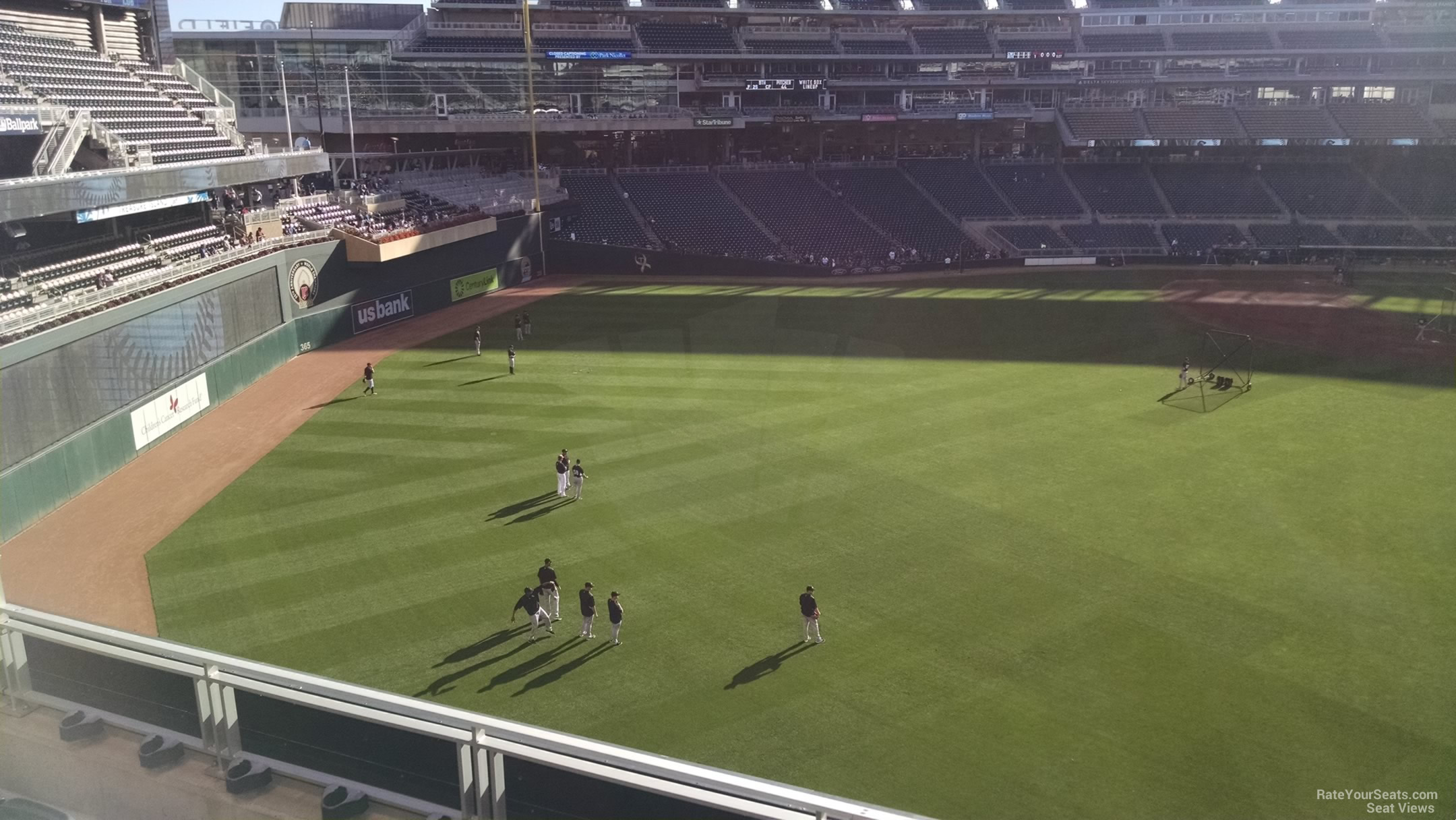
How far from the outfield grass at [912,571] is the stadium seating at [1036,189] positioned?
29.9 metres

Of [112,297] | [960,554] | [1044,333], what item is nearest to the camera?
[960,554]

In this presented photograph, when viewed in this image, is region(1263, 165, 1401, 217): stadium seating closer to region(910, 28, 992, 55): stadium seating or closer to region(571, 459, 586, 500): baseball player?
region(910, 28, 992, 55): stadium seating

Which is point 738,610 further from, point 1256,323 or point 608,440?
point 1256,323

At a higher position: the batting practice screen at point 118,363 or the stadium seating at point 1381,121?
the stadium seating at point 1381,121

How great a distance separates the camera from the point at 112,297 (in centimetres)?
2292

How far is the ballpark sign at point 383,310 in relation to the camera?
36.4m

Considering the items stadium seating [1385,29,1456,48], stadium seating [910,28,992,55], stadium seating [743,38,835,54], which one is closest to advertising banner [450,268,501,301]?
stadium seating [743,38,835,54]

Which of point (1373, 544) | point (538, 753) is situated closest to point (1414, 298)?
point (1373, 544)

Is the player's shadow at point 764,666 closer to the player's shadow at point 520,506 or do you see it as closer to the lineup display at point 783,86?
the player's shadow at point 520,506

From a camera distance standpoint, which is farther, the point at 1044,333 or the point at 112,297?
the point at 1044,333

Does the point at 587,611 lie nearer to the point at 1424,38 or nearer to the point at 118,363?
the point at 118,363

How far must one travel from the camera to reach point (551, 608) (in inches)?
604

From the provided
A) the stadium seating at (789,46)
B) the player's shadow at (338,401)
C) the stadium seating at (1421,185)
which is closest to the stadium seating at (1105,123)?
the stadium seating at (1421,185)

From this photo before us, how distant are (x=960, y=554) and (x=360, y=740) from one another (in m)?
14.5
